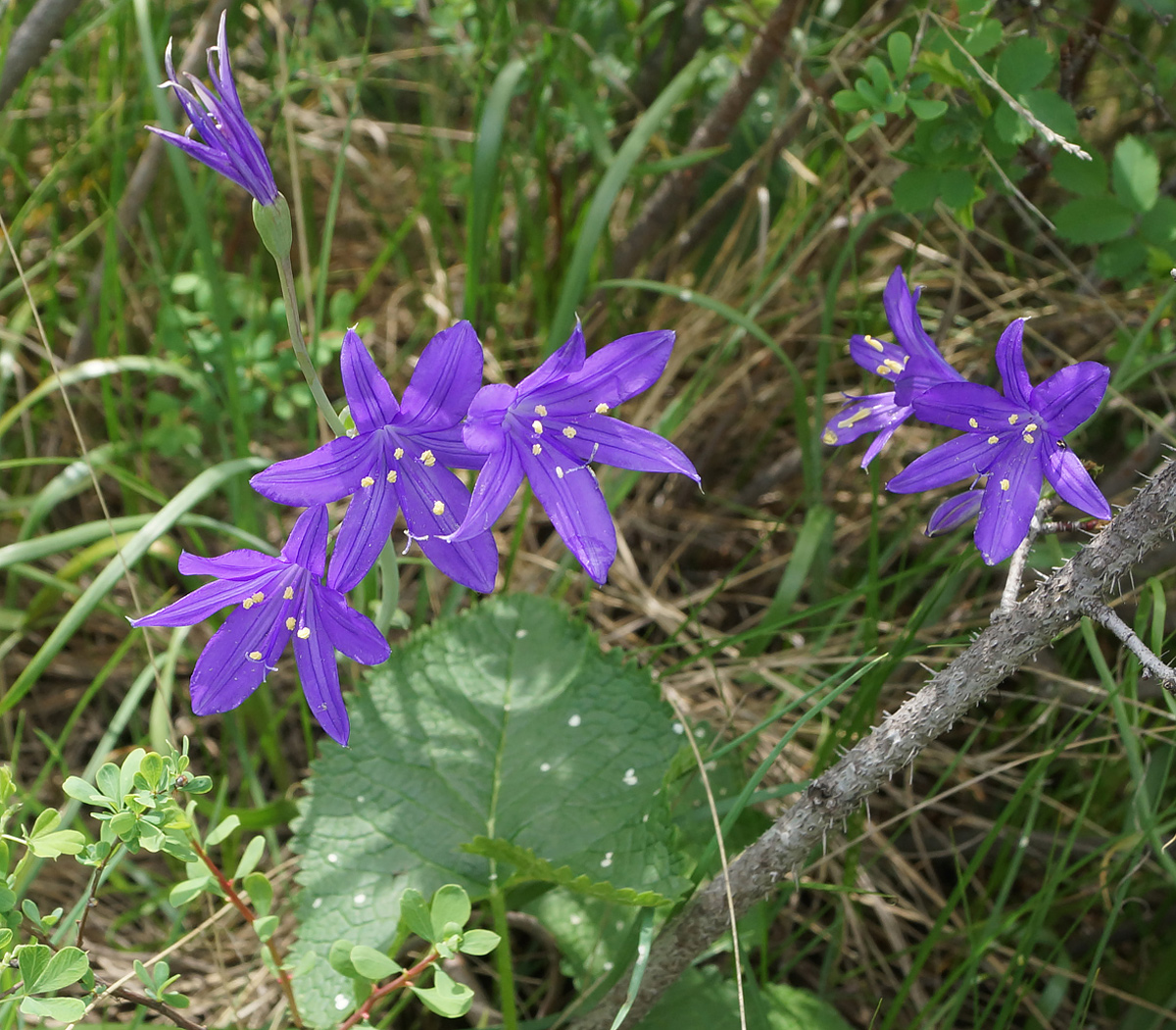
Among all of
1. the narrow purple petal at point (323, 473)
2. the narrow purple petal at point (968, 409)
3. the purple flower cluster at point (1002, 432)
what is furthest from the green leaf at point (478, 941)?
the narrow purple petal at point (968, 409)

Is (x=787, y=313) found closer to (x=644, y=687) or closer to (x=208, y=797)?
(x=644, y=687)

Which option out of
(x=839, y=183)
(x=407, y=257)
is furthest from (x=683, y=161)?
(x=407, y=257)

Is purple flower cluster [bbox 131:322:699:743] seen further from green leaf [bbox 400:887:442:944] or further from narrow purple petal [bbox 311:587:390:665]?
green leaf [bbox 400:887:442:944]

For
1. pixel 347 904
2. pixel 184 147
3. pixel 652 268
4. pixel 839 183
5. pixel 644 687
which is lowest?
pixel 347 904

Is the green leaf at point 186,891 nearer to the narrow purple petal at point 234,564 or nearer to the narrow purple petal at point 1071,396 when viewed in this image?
the narrow purple petal at point 234,564

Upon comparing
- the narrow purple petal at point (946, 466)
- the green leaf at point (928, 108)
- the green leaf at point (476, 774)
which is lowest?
the green leaf at point (476, 774)

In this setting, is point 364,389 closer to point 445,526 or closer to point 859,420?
point 445,526

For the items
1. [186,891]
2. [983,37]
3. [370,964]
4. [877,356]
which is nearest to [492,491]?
[370,964]
